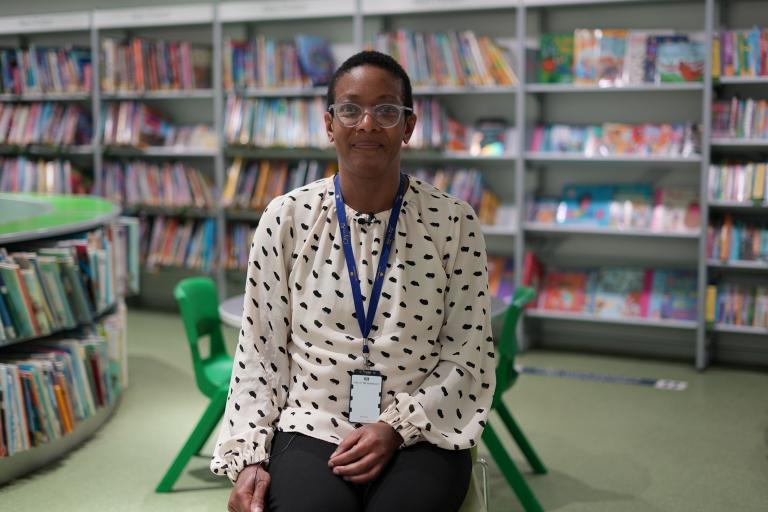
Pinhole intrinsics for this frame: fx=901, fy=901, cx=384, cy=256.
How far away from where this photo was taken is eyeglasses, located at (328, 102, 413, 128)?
2.01 metres

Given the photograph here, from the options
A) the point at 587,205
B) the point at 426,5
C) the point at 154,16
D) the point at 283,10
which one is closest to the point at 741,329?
the point at 587,205

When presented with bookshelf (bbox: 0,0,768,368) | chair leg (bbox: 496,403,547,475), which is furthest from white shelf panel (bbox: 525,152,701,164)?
chair leg (bbox: 496,403,547,475)

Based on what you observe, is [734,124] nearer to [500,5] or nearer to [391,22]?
[500,5]

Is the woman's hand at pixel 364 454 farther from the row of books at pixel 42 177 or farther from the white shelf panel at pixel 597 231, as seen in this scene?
the row of books at pixel 42 177

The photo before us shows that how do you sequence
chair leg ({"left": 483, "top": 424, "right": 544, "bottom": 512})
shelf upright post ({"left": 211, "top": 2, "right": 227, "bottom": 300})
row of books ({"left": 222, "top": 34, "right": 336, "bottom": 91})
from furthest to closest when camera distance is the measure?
shelf upright post ({"left": 211, "top": 2, "right": 227, "bottom": 300})
row of books ({"left": 222, "top": 34, "right": 336, "bottom": 91})
chair leg ({"left": 483, "top": 424, "right": 544, "bottom": 512})

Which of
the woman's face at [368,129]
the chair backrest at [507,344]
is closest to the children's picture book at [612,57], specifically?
the chair backrest at [507,344]

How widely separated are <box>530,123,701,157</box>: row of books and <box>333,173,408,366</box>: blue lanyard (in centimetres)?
323

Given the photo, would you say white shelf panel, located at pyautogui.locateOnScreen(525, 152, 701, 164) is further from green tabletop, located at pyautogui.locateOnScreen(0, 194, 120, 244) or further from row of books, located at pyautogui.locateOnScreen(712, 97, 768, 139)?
green tabletop, located at pyautogui.locateOnScreen(0, 194, 120, 244)

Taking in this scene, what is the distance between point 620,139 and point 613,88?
1.13 feet

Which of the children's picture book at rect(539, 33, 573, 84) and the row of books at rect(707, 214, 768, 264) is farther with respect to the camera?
the children's picture book at rect(539, 33, 573, 84)

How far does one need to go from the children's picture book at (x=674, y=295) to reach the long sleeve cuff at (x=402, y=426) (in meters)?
3.45

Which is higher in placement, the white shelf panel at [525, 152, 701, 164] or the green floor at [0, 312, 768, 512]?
the white shelf panel at [525, 152, 701, 164]

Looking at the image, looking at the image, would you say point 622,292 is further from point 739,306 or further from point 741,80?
point 741,80

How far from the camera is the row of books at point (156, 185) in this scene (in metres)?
6.26
